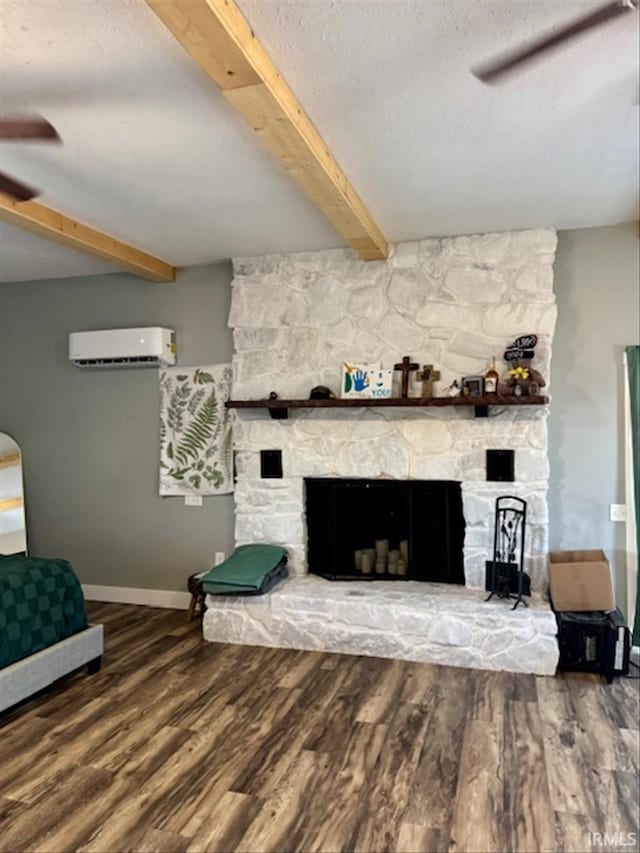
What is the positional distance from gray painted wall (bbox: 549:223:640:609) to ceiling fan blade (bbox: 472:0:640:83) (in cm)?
198

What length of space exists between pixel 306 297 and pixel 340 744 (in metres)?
2.71

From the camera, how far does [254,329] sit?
4.11m

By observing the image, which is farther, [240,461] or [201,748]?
[240,461]

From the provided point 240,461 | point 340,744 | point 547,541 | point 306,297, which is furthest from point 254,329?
point 340,744

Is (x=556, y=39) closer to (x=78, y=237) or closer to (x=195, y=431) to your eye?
(x=78, y=237)

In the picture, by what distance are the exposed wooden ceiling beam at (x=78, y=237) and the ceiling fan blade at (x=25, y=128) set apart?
0.68 metres

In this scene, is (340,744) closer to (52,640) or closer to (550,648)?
(550,648)

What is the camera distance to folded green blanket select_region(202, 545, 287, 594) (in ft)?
11.7

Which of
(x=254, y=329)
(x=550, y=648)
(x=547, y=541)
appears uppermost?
(x=254, y=329)

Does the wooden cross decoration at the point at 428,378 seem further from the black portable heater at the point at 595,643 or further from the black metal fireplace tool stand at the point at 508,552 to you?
the black portable heater at the point at 595,643

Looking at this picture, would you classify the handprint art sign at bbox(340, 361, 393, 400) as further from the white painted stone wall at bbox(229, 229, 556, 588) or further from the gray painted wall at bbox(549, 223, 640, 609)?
the gray painted wall at bbox(549, 223, 640, 609)

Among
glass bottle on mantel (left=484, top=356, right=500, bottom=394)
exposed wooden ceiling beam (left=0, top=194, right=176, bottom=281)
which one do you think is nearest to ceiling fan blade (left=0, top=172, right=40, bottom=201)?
exposed wooden ceiling beam (left=0, top=194, right=176, bottom=281)

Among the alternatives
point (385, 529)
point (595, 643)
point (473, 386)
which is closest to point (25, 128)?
point (473, 386)

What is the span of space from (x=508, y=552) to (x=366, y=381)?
1389 mm
